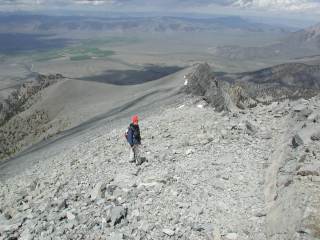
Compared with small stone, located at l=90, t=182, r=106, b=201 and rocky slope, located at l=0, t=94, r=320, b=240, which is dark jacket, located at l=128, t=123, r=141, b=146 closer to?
rocky slope, located at l=0, t=94, r=320, b=240

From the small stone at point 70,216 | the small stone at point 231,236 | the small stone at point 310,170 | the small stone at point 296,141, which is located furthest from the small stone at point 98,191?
the small stone at point 296,141

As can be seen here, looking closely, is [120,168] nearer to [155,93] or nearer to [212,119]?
[212,119]

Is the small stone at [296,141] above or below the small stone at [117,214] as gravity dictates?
above

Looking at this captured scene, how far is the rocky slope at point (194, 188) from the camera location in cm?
1445

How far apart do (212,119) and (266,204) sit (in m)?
11.9

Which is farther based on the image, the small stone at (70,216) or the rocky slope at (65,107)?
the rocky slope at (65,107)

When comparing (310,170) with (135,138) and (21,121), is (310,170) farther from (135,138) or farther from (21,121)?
(21,121)

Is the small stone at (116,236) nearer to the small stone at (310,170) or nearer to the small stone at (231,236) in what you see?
the small stone at (231,236)

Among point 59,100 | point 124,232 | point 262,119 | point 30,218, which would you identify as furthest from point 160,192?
point 59,100

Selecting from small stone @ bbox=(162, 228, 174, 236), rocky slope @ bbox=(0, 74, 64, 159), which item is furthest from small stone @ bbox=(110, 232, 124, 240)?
rocky slope @ bbox=(0, 74, 64, 159)

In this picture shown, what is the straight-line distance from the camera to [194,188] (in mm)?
17172

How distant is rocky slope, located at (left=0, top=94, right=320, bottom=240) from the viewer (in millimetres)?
14453

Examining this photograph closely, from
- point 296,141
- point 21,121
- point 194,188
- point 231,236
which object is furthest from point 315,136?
point 21,121

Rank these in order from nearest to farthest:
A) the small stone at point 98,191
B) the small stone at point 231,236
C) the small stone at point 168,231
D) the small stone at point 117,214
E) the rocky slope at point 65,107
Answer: the small stone at point 231,236 < the small stone at point 168,231 < the small stone at point 117,214 < the small stone at point 98,191 < the rocky slope at point 65,107
